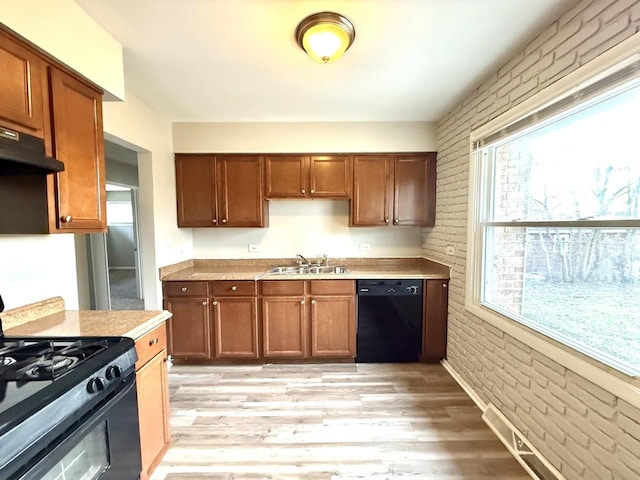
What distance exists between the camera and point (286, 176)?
9.93 feet

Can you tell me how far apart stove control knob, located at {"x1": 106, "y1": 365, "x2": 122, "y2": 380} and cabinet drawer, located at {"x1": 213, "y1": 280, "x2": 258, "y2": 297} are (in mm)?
1615

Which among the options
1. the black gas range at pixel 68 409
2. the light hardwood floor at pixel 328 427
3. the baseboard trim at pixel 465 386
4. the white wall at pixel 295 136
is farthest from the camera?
the white wall at pixel 295 136

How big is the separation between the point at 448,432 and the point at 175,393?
2.22m

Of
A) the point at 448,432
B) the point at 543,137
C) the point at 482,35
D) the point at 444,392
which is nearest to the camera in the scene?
the point at 482,35

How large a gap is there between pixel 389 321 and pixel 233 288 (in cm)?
165

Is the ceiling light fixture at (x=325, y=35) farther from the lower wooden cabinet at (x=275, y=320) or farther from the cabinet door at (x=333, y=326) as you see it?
the cabinet door at (x=333, y=326)

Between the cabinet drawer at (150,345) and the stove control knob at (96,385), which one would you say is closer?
the stove control knob at (96,385)

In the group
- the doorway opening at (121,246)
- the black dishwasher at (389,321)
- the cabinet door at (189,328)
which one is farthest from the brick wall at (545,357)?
the doorway opening at (121,246)

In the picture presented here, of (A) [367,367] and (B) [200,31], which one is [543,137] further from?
(A) [367,367]

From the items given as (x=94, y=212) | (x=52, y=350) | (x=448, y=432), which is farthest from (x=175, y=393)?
(x=448, y=432)

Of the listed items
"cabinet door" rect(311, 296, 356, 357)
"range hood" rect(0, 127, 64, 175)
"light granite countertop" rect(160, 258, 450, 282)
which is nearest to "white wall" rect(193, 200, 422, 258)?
"light granite countertop" rect(160, 258, 450, 282)

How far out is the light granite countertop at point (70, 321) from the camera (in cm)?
136

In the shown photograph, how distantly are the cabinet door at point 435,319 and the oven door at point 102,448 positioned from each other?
8.18 ft

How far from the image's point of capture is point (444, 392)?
236 centimetres
